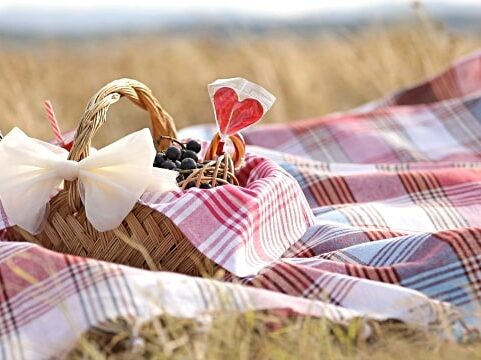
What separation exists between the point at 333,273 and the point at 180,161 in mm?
406

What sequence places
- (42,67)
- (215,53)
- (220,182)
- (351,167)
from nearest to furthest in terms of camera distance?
(220,182)
(351,167)
(42,67)
(215,53)

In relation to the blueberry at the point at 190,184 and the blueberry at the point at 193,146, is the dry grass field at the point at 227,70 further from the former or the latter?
the blueberry at the point at 193,146

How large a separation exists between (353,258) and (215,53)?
3619 millimetres

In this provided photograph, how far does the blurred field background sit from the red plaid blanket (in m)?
1.29

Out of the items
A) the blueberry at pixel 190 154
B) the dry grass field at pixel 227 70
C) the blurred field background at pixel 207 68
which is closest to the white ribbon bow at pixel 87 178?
the blueberry at pixel 190 154

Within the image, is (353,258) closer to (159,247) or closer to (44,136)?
(159,247)

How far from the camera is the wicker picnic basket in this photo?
1.79 meters

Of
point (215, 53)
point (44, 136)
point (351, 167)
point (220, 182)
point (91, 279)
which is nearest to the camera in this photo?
point (91, 279)

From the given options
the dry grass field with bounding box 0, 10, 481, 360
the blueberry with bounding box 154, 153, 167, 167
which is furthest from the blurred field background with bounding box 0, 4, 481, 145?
the blueberry with bounding box 154, 153, 167, 167

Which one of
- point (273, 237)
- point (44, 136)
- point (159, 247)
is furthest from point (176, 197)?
point (44, 136)

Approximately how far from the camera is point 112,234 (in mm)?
1789

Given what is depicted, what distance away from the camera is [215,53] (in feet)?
17.9

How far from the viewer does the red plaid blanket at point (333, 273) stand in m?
1.57

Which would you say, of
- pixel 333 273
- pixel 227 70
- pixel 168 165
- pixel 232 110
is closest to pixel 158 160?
pixel 168 165
